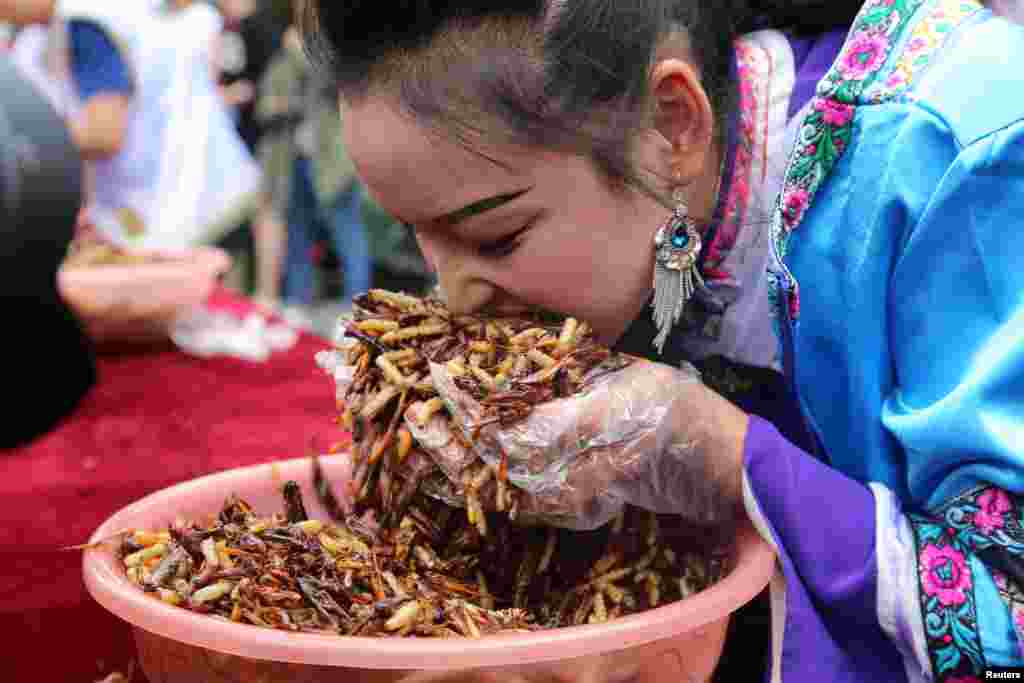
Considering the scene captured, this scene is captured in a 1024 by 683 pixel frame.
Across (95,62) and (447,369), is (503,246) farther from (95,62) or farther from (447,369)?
(95,62)

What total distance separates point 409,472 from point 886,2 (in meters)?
0.69

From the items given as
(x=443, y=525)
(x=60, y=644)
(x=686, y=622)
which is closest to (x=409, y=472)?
(x=443, y=525)

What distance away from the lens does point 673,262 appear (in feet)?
3.78

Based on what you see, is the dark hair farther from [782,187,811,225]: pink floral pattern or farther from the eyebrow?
[782,187,811,225]: pink floral pattern

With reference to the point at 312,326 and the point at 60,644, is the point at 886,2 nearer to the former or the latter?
the point at 60,644

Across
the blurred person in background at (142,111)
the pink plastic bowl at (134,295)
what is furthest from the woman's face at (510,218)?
the pink plastic bowl at (134,295)

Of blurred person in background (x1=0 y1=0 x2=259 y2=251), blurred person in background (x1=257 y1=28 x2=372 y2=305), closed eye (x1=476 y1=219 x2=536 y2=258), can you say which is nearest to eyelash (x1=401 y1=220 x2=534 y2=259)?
closed eye (x1=476 y1=219 x2=536 y2=258)

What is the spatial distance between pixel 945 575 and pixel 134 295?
1889mm

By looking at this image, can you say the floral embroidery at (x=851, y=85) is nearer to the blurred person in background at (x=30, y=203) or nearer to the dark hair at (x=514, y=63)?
the dark hair at (x=514, y=63)

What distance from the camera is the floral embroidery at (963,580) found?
3.26 feet

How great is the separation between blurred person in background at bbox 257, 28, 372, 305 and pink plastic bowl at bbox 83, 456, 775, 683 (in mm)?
3981

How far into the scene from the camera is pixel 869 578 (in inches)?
40.1

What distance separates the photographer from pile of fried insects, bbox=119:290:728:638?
980mm

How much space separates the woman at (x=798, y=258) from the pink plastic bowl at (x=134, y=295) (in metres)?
1.40
